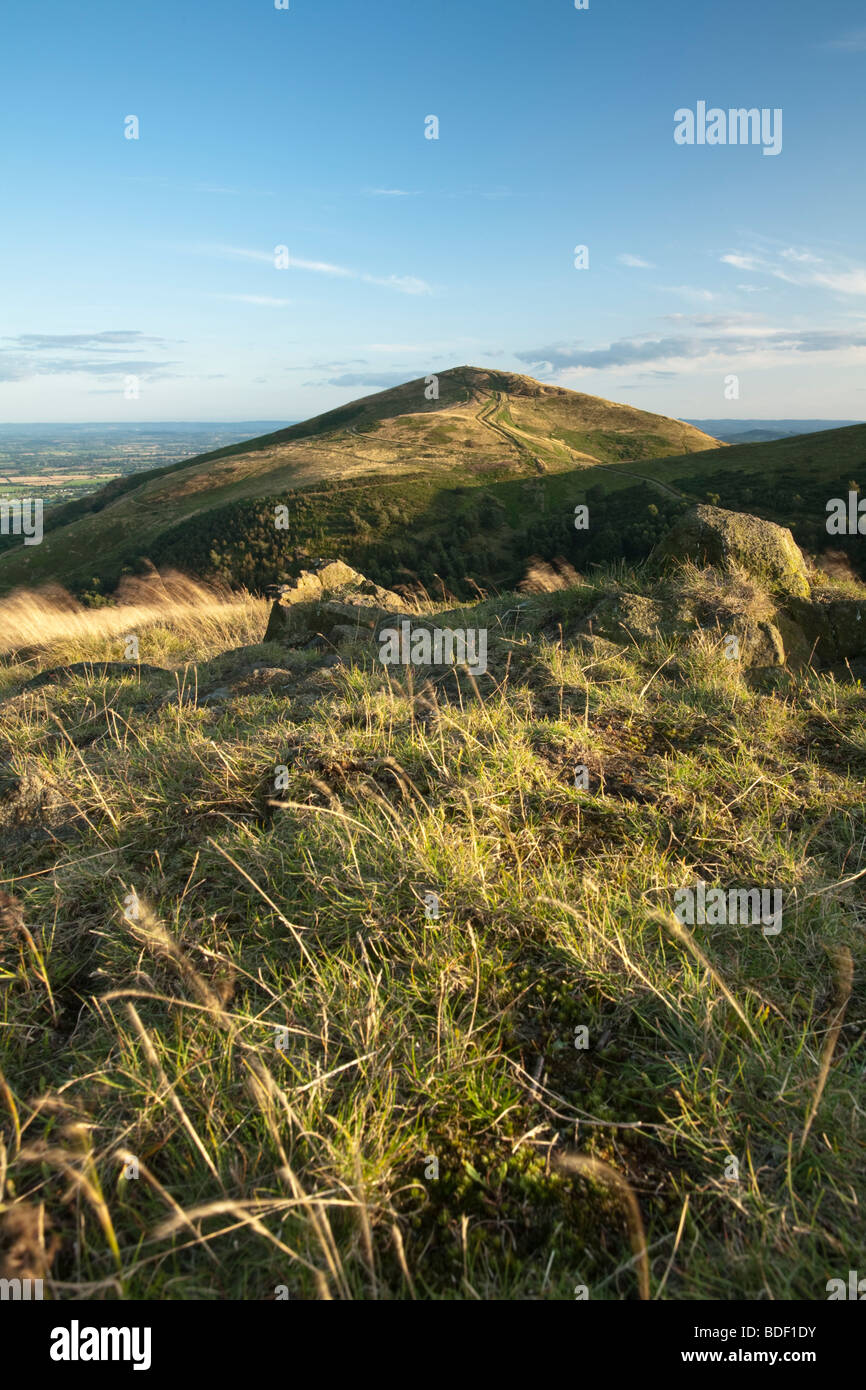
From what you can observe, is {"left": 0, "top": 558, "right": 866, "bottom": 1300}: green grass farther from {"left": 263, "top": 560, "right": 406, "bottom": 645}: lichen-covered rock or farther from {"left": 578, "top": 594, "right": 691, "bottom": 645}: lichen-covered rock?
{"left": 263, "top": 560, "right": 406, "bottom": 645}: lichen-covered rock

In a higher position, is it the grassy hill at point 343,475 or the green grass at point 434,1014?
the grassy hill at point 343,475

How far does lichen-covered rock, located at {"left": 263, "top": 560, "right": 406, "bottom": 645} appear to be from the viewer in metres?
6.84

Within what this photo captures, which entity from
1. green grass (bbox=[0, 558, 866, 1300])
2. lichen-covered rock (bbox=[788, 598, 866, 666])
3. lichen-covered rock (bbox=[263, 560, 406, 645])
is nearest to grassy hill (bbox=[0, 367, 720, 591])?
lichen-covered rock (bbox=[263, 560, 406, 645])

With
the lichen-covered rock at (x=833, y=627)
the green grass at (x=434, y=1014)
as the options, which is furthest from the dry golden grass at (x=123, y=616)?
the lichen-covered rock at (x=833, y=627)

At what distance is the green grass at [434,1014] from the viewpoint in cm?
148

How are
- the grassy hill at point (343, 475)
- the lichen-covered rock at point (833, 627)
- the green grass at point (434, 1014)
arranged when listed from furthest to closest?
the grassy hill at point (343, 475) < the lichen-covered rock at point (833, 627) < the green grass at point (434, 1014)

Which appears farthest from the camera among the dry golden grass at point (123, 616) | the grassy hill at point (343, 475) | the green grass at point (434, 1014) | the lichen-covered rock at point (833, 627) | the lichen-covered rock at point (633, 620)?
the grassy hill at point (343, 475)

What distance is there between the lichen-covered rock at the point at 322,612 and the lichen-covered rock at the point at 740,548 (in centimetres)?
310

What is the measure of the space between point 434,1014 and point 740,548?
5480 millimetres

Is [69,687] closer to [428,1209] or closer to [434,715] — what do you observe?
[434,715]

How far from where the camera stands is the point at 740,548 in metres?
6.02

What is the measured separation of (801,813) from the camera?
10.5 feet

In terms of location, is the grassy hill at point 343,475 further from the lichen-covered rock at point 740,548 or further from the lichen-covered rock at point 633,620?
the lichen-covered rock at point 633,620
